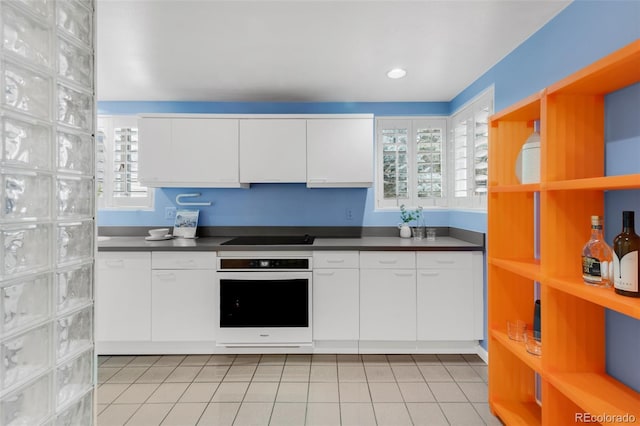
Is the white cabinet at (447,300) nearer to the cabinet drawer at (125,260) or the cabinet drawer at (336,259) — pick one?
the cabinet drawer at (336,259)

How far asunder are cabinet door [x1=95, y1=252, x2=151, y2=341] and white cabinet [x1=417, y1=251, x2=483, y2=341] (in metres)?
2.25

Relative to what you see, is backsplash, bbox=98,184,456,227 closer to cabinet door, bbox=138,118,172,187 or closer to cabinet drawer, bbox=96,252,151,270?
cabinet door, bbox=138,118,172,187

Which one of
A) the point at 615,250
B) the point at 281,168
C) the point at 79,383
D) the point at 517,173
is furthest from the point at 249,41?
the point at 615,250

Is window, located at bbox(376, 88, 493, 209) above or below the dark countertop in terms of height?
above

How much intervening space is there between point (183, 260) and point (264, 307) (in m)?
0.77

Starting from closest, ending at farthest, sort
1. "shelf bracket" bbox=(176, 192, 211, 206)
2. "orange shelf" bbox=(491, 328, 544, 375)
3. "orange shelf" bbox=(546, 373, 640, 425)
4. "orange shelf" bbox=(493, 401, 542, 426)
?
"orange shelf" bbox=(546, 373, 640, 425), "orange shelf" bbox=(491, 328, 544, 375), "orange shelf" bbox=(493, 401, 542, 426), "shelf bracket" bbox=(176, 192, 211, 206)

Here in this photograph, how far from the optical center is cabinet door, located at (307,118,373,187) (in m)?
3.13

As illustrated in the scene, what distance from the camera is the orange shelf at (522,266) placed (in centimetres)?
165

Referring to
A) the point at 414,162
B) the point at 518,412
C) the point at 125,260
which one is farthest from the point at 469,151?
the point at 125,260

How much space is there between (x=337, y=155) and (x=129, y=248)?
6.35 ft

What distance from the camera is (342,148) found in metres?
3.14

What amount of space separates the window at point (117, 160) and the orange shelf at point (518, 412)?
11.1ft

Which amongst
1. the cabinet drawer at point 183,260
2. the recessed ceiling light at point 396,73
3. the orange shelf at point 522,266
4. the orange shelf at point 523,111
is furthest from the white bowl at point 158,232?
the orange shelf at point 523,111

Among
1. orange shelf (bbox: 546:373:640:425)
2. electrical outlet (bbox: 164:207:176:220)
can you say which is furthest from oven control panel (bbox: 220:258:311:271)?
orange shelf (bbox: 546:373:640:425)
